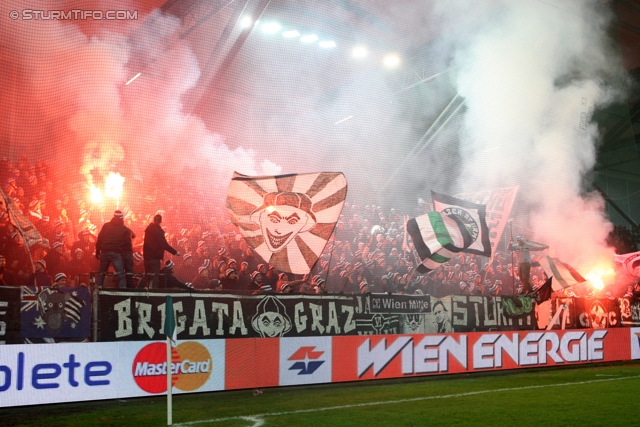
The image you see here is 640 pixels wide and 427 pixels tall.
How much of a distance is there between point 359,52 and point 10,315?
11.8 meters

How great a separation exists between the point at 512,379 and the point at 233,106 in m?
8.53

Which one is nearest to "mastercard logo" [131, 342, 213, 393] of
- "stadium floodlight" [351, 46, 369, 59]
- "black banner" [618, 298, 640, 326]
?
"black banner" [618, 298, 640, 326]

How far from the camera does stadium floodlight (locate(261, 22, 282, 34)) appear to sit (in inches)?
600

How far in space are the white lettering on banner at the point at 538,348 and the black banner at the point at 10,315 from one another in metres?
7.00

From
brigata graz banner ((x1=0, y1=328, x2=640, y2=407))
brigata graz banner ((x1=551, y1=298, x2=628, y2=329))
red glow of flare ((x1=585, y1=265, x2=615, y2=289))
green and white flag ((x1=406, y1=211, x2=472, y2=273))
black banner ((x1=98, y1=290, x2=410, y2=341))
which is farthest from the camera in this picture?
red glow of flare ((x1=585, y1=265, x2=615, y2=289))

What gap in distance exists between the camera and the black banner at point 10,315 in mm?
7105

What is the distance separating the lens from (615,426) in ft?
20.1

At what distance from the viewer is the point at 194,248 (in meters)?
11.7

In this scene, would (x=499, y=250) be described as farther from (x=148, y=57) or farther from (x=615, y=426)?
(x=615, y=426)

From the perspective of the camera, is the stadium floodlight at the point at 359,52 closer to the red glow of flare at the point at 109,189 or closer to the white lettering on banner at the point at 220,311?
the red glow of flare at the point at 109,189

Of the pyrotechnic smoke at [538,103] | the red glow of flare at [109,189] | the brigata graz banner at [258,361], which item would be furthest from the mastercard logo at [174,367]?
the pyrotechnic smoke at [538,103]

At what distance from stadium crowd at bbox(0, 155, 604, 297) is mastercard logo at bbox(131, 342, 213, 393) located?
1211 mm

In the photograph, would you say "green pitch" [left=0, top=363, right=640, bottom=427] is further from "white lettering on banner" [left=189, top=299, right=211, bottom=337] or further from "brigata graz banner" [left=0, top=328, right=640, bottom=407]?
"white lettering on banner" [left=189, top=299, right=211, bottom=337]

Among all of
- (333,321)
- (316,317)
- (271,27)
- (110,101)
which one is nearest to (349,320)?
(333,321)
